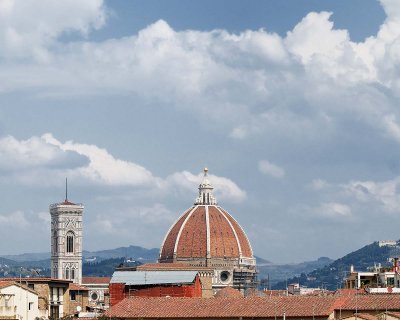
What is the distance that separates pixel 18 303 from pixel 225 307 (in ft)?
45.8

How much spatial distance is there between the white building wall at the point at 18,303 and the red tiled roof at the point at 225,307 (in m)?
7.17

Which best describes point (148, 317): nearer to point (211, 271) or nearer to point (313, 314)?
point (313, 314)

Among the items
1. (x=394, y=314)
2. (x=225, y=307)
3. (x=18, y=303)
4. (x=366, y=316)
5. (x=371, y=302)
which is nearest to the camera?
(x=366, y=316)

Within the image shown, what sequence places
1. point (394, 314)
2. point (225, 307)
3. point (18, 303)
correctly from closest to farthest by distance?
1. point (394, 314)
2. point (18, 303)
3. point (225, 307)

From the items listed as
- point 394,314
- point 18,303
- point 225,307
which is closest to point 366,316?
point 394,314

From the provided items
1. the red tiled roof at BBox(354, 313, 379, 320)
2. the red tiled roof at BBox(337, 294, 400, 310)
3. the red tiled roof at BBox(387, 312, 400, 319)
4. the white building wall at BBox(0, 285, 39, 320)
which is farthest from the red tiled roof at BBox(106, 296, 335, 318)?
the white building wall at BBox(0, 285, 39, 320)

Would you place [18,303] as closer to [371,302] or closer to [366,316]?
[366,316]

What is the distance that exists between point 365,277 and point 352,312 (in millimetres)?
33487

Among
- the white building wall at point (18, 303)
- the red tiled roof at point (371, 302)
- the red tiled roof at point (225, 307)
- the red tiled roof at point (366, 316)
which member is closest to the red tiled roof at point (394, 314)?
the red tiled roof at point (366, 316)

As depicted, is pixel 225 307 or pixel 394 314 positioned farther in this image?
pixel 225 307

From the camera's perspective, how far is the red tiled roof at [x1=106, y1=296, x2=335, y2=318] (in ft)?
272

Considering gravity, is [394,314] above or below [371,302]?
below

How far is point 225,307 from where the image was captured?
8575cm

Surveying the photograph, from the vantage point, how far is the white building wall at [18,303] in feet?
253
